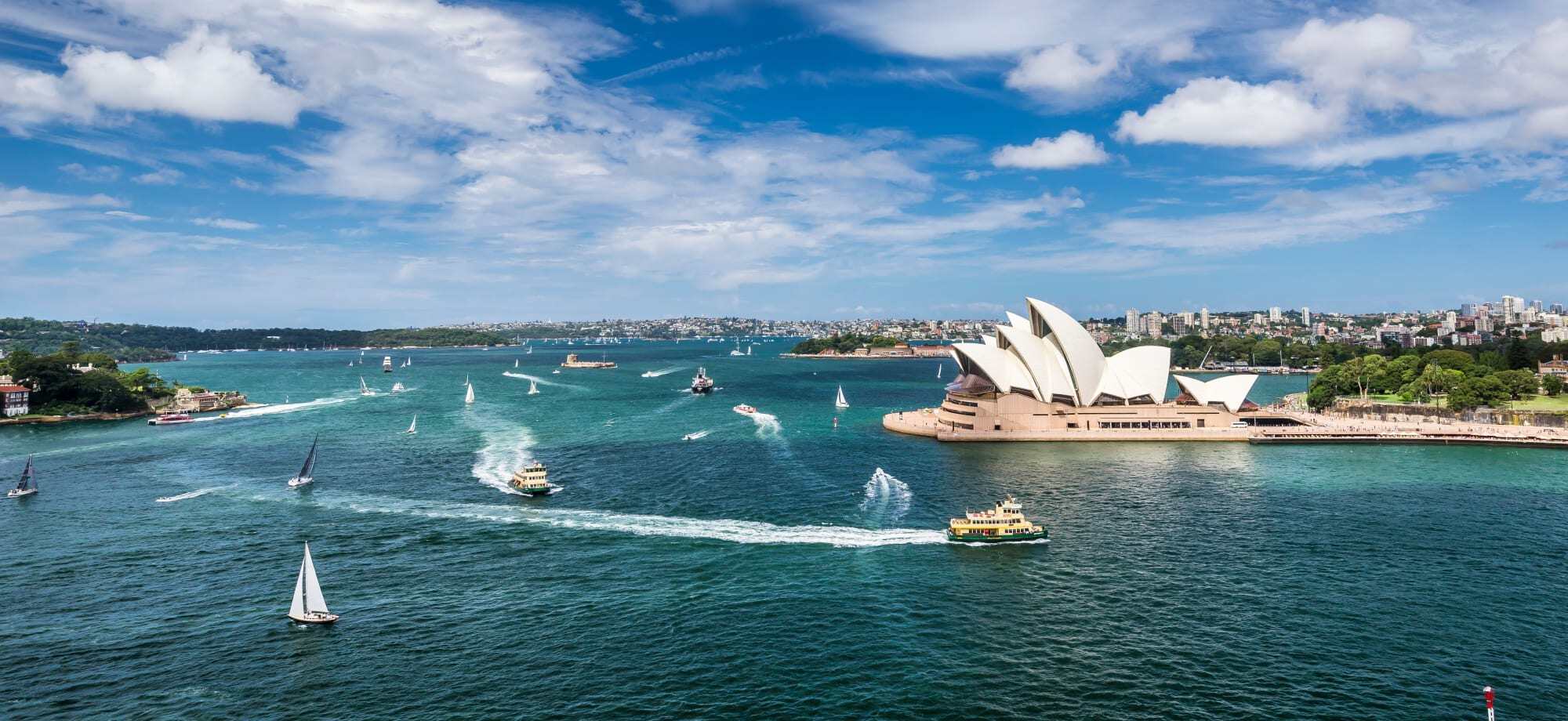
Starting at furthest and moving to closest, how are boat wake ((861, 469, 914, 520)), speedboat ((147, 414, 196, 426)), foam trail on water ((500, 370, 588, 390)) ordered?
foam trail on water ((500, 370, 588, 390)), speedboat ((147, 414, 196, 426)), boat wake ((861, 469, 914, 520))

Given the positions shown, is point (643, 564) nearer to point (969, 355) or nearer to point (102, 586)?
point (102, 586)

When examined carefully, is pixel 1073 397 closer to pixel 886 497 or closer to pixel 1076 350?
pixel 1076 350

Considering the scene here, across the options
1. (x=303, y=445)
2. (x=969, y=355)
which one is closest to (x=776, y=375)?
(x=969, y=355)

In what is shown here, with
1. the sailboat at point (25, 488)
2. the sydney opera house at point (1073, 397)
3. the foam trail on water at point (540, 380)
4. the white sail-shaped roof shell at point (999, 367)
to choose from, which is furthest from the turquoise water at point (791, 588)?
the foam trail on water at point (540, 380)

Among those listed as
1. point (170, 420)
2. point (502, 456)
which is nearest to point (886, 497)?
point (502, 456)

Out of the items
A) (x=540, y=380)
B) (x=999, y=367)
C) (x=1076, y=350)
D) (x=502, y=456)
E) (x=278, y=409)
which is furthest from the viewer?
(x=540, y=380)

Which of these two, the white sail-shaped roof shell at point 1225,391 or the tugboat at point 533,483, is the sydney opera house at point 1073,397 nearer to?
the white sail-shaped roof shell at point 1225,391

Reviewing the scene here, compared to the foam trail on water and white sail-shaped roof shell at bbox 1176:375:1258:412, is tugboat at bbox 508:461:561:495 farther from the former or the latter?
the foam trail on water

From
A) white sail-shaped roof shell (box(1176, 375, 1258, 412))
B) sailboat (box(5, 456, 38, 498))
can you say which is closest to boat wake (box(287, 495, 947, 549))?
sailboat (box(5, 456, 38, 498))
